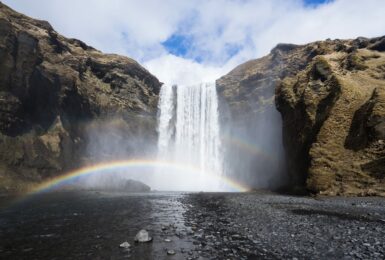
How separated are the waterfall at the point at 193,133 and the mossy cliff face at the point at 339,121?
28.5 m

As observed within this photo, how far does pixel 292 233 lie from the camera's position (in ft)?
49.3

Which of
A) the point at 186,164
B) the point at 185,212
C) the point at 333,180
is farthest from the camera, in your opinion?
the point at 186,164

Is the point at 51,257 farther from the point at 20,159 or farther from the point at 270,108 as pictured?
the point at 270,108

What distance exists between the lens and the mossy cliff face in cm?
3334

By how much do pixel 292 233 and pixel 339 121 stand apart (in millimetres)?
26230

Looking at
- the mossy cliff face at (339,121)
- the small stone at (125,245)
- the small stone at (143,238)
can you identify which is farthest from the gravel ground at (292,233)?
the mossy cliff face at (339,121)

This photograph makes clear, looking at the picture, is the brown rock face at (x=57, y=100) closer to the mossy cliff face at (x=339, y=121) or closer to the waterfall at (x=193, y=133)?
the waterfall at (x=193, y=133)

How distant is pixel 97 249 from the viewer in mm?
13391

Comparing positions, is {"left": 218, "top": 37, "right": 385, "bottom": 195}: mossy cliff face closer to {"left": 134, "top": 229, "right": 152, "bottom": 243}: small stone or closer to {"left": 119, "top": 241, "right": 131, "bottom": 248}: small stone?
{"left": 134, "top": 229, "right": 152, "bottom": 243}: small stone

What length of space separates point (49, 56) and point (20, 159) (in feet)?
83.5

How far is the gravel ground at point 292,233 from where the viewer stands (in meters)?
12.0

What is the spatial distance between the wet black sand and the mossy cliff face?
34.9 ft

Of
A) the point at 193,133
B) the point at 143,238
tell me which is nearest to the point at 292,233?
the point at 143,238

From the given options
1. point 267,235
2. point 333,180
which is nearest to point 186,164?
point 333,180
